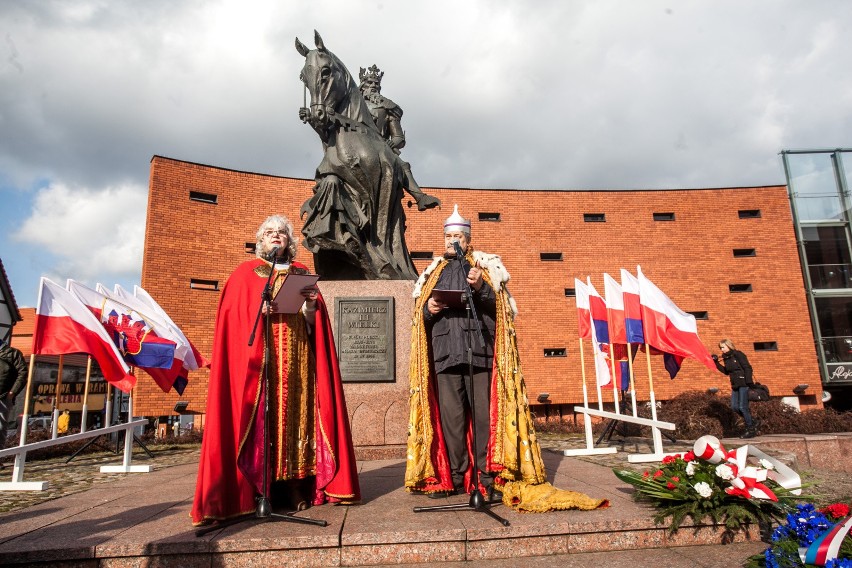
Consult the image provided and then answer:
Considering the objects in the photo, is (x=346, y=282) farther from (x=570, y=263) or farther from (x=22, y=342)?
(x=22, y=342)

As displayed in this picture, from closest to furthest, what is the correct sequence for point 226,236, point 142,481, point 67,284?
point 142,481 → point 67,284 → point 226,236

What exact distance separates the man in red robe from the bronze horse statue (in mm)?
2659

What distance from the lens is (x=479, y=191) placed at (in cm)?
1917

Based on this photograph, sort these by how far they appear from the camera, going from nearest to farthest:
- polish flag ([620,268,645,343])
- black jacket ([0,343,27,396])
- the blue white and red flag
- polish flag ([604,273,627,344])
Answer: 1. the blue white and red flag
2. polish flag ([620,268,645,343])
3. black jacket ([0,343,27,396])
4. polish flag ([604,273,627,344])

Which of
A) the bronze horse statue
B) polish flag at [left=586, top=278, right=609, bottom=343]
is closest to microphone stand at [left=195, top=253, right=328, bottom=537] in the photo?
the bronze horse statue

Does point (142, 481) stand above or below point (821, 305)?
below

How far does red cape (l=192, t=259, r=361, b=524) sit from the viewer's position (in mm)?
3033

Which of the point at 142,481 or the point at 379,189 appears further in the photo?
the point at 379,189

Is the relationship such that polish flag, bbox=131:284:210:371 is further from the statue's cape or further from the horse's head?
the statue's cape

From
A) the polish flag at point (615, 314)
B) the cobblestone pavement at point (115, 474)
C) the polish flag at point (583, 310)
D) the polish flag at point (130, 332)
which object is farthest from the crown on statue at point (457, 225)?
the polish flag at point (130, 332)

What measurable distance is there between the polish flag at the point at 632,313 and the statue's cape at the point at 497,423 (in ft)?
11.3

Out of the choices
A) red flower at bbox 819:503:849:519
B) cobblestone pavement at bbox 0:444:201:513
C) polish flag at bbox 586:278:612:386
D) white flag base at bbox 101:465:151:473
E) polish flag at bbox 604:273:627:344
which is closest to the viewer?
red flower at bbox 819:503:849:519

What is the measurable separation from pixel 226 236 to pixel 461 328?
14935 mm

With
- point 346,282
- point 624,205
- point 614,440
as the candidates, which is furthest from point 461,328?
point 624,205
